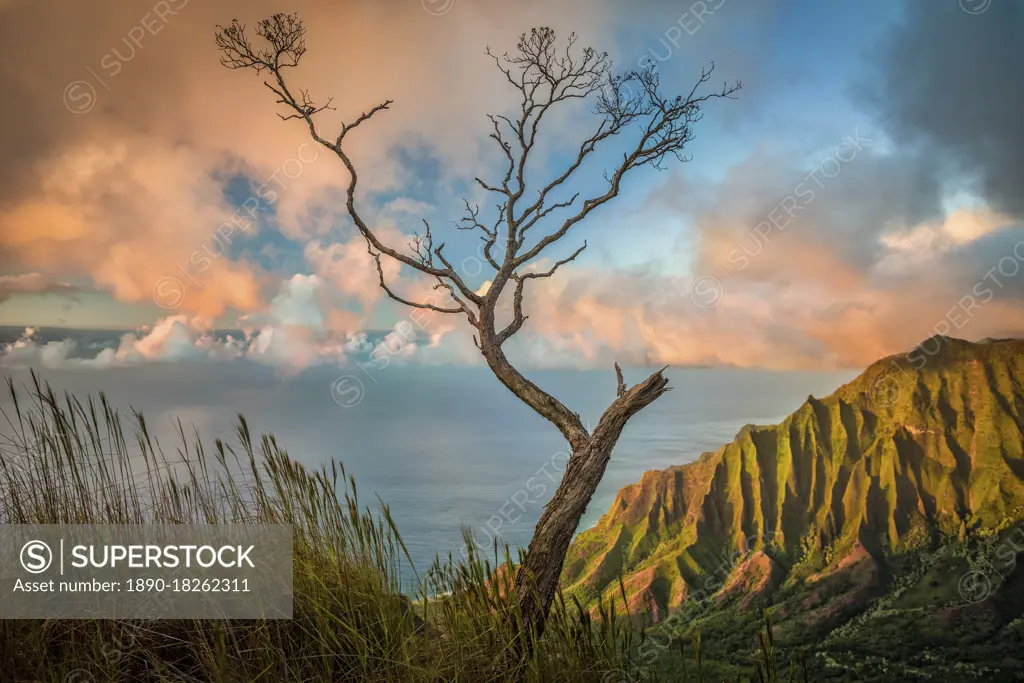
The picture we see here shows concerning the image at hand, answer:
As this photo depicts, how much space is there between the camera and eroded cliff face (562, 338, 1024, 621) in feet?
128

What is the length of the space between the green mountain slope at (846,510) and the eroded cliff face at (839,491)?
4.1 inches

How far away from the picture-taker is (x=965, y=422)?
5000 cm

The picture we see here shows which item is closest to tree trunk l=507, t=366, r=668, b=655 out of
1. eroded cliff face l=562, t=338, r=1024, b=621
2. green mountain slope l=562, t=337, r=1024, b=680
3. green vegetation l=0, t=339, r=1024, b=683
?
green vegetation l=0, t=339, r=1024, b=683

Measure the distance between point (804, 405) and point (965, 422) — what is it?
10995 millimetres

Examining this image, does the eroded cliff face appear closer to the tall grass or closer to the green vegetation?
the green vegetation

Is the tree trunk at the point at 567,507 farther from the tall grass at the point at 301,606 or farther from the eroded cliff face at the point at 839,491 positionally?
the eroded cliff face at the point at 839,491

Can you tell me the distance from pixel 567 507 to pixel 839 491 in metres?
48.3

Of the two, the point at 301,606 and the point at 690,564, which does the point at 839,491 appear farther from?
the point at 301,606

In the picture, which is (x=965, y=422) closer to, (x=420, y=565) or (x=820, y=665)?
(x=820, y=665)

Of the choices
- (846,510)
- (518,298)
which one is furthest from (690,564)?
(518,298)

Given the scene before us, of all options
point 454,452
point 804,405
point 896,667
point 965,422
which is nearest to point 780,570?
point 896,667

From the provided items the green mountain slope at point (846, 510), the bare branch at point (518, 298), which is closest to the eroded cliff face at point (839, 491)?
the green mountain slope at point (846, 510)

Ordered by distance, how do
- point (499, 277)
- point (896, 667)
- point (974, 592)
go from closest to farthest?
point (499, 277), point (896, 667), point (974, 592)

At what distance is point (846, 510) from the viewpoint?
43.8 m
